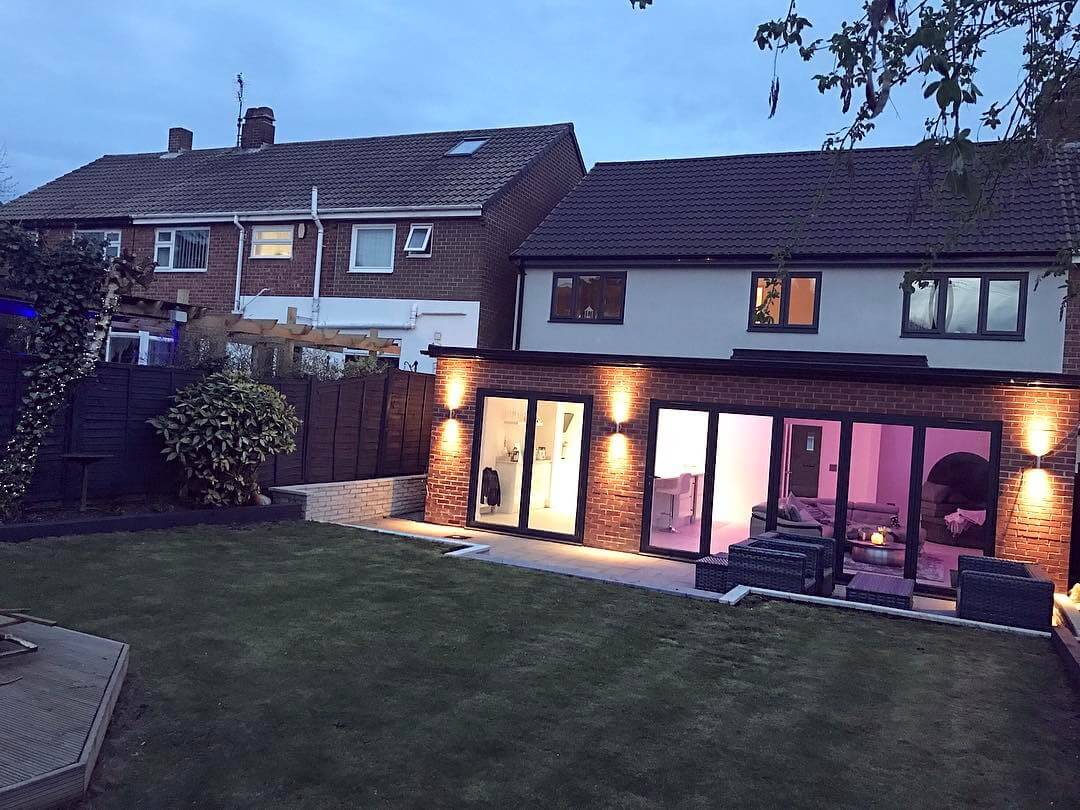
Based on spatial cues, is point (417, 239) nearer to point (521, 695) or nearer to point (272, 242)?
point (272, 242)

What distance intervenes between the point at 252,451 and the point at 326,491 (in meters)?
1.98

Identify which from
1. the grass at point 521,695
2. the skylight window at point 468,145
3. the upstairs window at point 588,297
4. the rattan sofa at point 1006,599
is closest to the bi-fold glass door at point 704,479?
the grass at point 521,695

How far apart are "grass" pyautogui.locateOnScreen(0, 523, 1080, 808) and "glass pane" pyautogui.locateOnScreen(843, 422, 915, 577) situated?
2.42 metres

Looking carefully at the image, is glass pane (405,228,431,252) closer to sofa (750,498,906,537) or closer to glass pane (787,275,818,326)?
glass pane (787,275,818,326)

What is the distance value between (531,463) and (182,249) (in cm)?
1263

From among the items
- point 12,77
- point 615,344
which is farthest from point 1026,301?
point 12,77

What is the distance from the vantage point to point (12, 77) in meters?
108

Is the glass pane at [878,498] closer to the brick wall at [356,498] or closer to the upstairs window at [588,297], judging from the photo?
the upstairs window at [588,297]

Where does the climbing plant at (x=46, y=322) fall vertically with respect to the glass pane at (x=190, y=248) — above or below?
below

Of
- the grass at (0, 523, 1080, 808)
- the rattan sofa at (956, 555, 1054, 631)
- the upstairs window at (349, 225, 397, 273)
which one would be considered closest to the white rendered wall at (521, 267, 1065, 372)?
the upstairs window at (349, 225, 397, 273)

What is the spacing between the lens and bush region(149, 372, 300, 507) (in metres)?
10.7

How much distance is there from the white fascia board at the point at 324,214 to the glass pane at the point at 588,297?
262 centimetres

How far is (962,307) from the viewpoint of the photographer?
46.0ft

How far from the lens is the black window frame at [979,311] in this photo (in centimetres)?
1355
